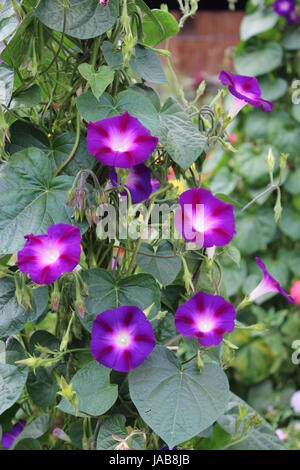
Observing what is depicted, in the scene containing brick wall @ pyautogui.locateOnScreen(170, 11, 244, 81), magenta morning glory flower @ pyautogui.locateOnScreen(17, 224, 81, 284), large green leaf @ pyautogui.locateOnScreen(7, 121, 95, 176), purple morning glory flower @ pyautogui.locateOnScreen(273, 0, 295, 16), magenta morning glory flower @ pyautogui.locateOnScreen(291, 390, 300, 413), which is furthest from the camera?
brick wall @ pyautogui.locateOnScreen(170, 11, 244, 81)

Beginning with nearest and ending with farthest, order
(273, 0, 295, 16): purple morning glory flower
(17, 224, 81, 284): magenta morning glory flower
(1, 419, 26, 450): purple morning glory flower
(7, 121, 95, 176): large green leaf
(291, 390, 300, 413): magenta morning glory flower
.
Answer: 1. (17, 224, 81, 284): magenta morning glory flower
2. (7, 121, 95, 176): large green leaf
3. (1, 419, 26, 450): purple morning glory flower
4. (291, 390, 300, 413): magenta morning glory flower
5. (273, 0, 295, 16): purple morning glory flower

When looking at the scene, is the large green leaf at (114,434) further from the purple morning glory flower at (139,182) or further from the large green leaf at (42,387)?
Result: the purple morning glory flower at (139,182)

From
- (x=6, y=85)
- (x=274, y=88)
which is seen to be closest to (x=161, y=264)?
(x=6, y=85)

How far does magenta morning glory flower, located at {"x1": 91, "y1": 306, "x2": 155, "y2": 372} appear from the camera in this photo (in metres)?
0.75

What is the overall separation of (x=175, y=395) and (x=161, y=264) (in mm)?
177

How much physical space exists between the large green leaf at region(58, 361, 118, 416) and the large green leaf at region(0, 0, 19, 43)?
0.40 m

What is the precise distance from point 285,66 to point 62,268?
5.28 ft

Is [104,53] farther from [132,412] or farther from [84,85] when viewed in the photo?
[132,412]

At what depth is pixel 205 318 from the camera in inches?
31.0

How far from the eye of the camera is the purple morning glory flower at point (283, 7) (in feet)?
6.52

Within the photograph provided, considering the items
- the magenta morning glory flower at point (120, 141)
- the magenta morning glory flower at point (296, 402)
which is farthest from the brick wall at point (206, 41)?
the magenta morning glory flower at point (120, 141)

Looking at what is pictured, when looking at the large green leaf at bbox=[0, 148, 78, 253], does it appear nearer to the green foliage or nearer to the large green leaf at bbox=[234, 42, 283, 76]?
the green foliage

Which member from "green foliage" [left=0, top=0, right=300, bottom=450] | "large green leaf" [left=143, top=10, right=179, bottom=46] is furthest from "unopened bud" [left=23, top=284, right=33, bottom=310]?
"large green leaf" [left=143, top=10, right=179, bottom=46]

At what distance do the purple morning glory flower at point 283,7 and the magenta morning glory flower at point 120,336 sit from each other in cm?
151
